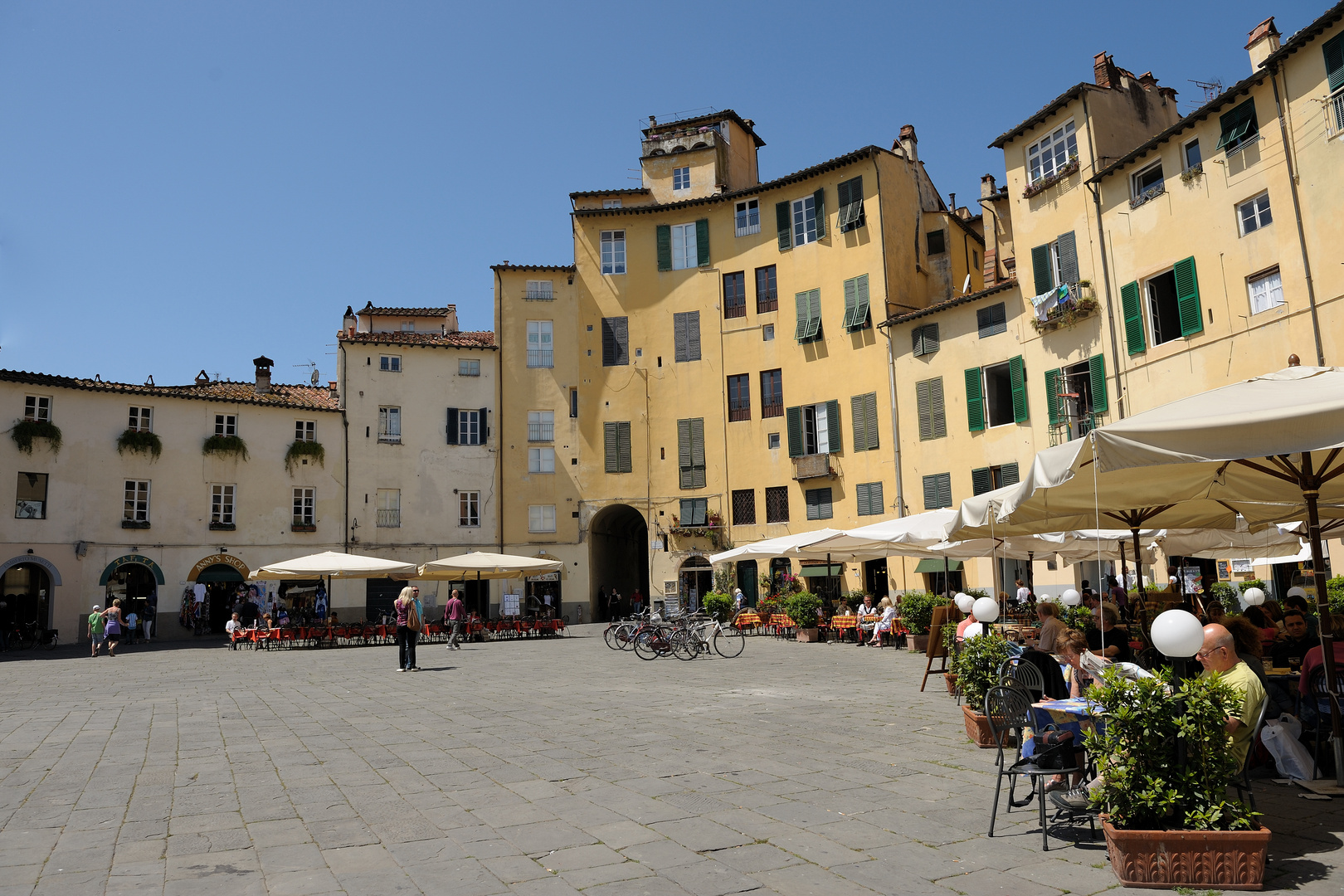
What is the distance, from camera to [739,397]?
3669cm

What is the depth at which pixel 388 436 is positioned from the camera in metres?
37.3

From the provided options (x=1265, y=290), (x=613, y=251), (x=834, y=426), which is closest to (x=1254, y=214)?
(x=1265, y=290)

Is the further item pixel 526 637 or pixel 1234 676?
pixel 526 637

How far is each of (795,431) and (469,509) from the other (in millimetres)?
13210

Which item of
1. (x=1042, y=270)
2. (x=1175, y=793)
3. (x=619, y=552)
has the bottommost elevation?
(x=1175, y=793)

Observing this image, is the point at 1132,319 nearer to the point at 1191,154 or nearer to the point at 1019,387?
the point at 1191,154

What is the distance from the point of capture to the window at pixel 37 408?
30.9m

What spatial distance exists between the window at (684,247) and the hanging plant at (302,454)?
15.4 metres

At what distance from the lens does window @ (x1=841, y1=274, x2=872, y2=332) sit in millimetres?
33281

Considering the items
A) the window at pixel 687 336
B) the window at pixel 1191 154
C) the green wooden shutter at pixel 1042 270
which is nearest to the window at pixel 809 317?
the window at pixel 687 336

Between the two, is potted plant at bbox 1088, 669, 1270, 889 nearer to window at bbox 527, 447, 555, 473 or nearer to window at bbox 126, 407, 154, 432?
window at bbox 527, 447, 555, 473

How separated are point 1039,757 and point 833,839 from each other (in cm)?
127

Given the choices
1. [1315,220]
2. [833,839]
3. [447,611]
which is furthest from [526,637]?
[833,839]

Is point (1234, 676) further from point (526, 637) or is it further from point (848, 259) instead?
point (848, 259)
